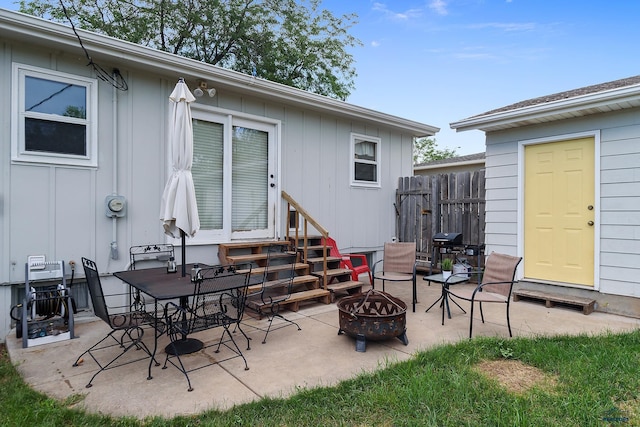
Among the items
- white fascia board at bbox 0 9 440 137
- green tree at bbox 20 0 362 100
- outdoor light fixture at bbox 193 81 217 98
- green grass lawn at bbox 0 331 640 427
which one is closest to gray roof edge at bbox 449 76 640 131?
white fascia board at bbox 0 9 440 137

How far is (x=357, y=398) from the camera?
2410 mm

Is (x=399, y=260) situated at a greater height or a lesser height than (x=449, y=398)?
greater

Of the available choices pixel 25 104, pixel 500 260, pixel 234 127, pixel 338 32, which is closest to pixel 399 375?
pixel 500 260

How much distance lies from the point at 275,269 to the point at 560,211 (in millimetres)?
3986

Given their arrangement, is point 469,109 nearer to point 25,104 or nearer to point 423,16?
point 423,16

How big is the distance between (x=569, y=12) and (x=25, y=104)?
9.94m

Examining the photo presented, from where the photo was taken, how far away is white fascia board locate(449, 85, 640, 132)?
4.11 m

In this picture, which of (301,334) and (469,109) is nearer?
(301,334)

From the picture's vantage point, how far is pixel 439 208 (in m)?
6.82

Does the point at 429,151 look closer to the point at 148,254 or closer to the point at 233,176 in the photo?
the point at 233,176

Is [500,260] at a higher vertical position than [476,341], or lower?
higher

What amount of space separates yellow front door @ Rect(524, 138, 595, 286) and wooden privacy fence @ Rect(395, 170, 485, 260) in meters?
1.03

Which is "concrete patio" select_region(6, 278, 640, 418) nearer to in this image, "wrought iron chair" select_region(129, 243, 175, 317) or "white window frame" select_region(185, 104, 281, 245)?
"wrought iron chair" select_region(129, 243, 175, 317)

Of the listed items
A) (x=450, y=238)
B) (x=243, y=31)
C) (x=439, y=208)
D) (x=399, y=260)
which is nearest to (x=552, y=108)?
(x=450, y=238)
